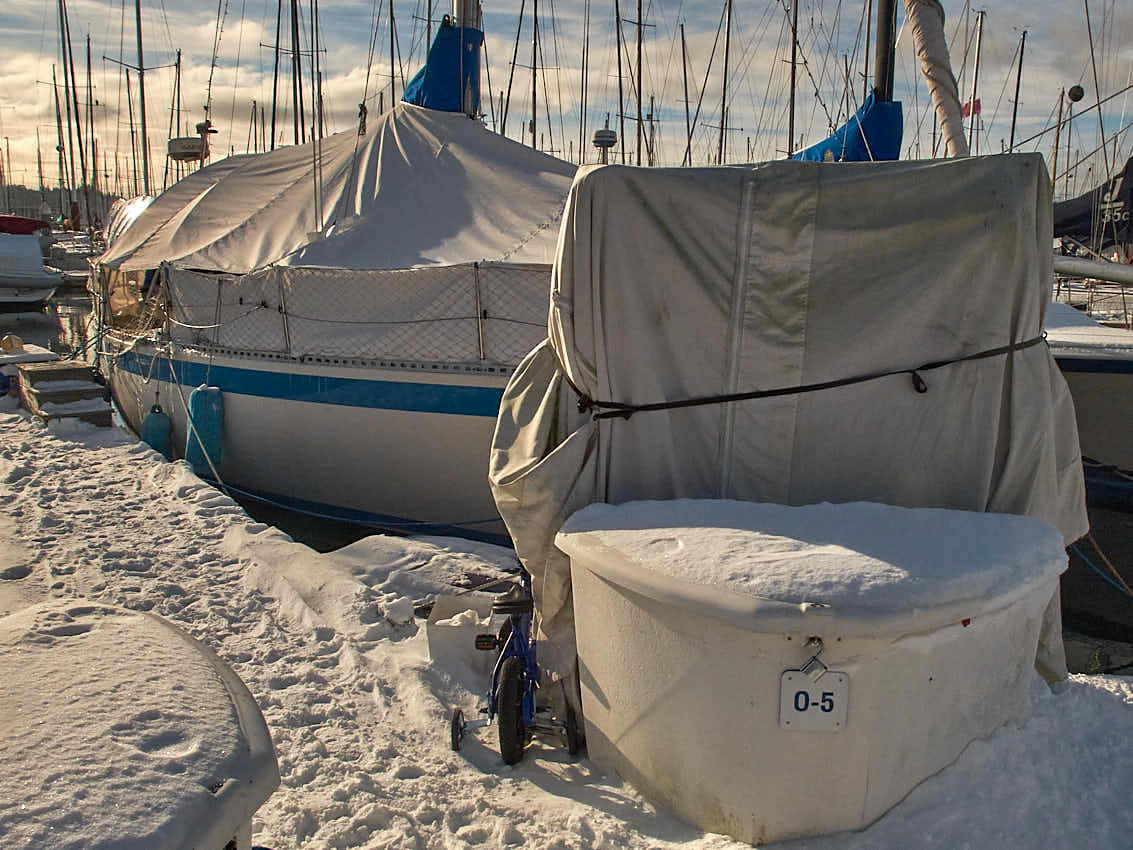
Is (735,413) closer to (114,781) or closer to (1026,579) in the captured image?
(1026,579)

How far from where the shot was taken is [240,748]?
203 cm

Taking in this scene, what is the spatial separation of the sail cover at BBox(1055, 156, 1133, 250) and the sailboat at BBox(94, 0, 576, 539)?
979 cm

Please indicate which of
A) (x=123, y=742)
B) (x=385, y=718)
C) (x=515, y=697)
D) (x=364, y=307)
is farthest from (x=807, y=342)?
A: (x=364, y=307)

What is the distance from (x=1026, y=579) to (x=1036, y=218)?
159 cm

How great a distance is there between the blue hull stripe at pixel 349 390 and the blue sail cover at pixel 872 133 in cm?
461

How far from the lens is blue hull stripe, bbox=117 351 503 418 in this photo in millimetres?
7707

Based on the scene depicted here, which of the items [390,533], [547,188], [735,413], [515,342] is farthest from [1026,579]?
[547,188]

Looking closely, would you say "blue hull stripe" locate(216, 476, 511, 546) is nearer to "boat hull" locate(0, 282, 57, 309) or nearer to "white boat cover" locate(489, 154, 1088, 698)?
"white boat cover" locate(489, 154, 1088, 698)

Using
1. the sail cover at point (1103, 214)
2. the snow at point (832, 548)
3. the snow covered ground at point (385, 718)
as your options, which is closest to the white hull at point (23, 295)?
the snow covered ground at point (385, 718)

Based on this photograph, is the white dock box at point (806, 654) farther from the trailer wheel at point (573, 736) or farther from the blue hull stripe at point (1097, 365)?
the blue hull stripe at point (1097, 365)

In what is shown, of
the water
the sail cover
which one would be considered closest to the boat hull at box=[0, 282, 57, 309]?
the water

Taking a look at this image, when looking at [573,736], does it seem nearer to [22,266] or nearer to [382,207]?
[382,207]

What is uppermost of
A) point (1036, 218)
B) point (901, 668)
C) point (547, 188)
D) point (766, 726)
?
point (547, 188)

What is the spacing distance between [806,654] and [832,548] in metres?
0.42
